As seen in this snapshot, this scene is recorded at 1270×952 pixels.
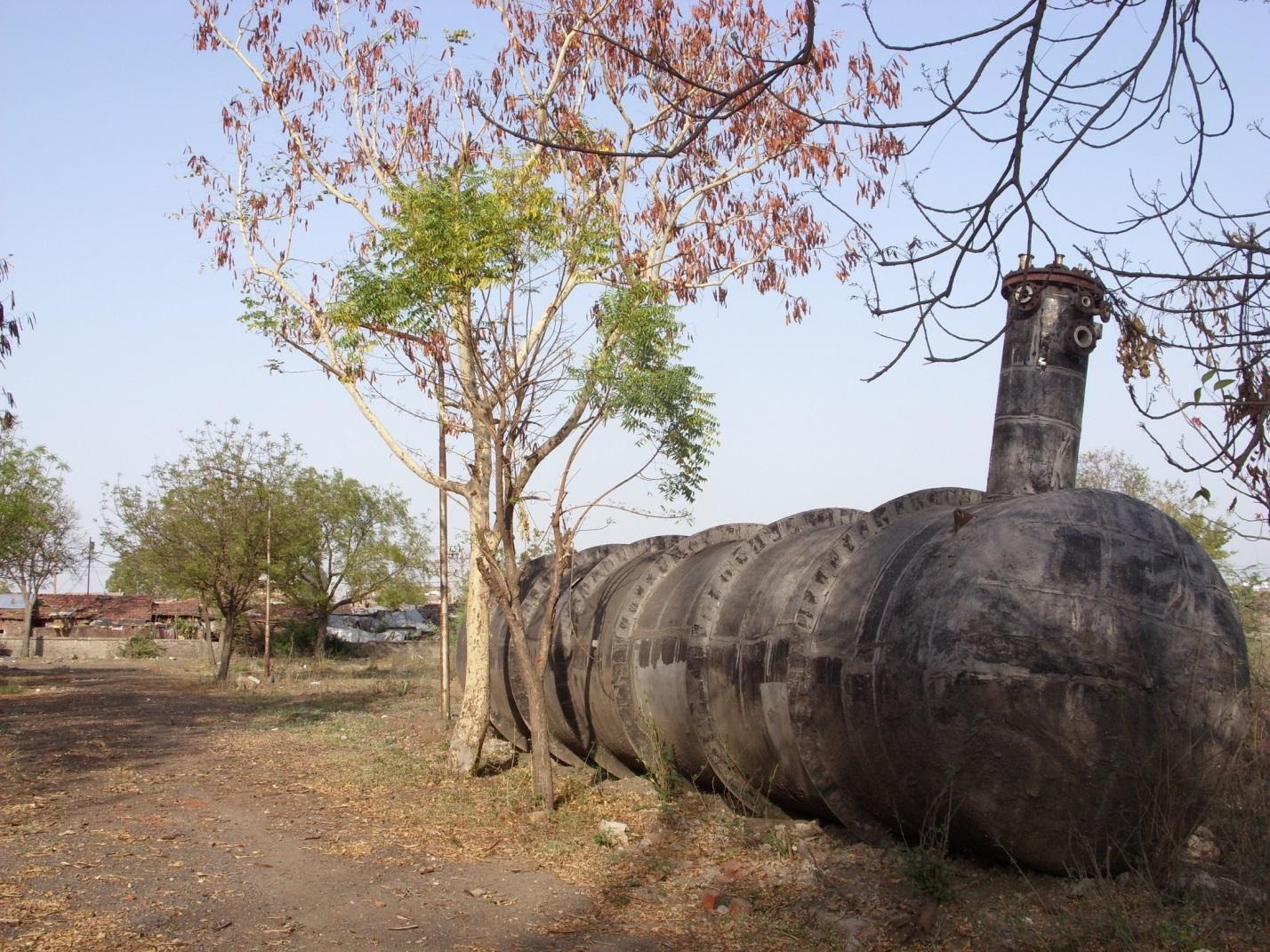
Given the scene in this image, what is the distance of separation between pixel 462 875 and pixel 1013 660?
4117mm

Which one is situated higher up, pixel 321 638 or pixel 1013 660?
pixel 1013 660

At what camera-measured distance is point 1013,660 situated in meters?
5.50

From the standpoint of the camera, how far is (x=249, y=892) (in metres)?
6.98

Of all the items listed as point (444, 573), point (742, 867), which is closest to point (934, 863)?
point (742, 867)

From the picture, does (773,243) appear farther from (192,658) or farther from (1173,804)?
(192,658)

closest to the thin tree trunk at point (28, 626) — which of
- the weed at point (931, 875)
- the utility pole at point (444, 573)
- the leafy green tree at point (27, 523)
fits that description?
the leafy green tree at point (27, 523)

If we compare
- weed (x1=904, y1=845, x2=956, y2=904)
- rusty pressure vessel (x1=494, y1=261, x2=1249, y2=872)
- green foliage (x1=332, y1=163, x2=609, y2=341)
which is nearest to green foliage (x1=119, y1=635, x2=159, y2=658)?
green foliage (x1=332, y1=163, x2=609, y2=341)

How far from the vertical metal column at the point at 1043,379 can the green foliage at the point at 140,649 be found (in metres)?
41.8

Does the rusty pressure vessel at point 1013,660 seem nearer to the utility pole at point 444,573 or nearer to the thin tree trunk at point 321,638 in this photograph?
the utility pole at point 444,573

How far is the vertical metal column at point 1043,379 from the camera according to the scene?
6.63 meters

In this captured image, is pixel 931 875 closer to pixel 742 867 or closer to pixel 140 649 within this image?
pixel 742 867

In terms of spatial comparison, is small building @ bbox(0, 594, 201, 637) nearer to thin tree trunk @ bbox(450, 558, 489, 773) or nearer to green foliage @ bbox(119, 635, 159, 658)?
green foliage @ bbox(119, 635, 159, 658)

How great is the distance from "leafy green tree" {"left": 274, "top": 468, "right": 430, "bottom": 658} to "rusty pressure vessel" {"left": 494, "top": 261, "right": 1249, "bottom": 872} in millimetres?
31402

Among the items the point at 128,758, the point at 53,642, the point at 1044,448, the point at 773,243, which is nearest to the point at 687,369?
the point at 773,243
